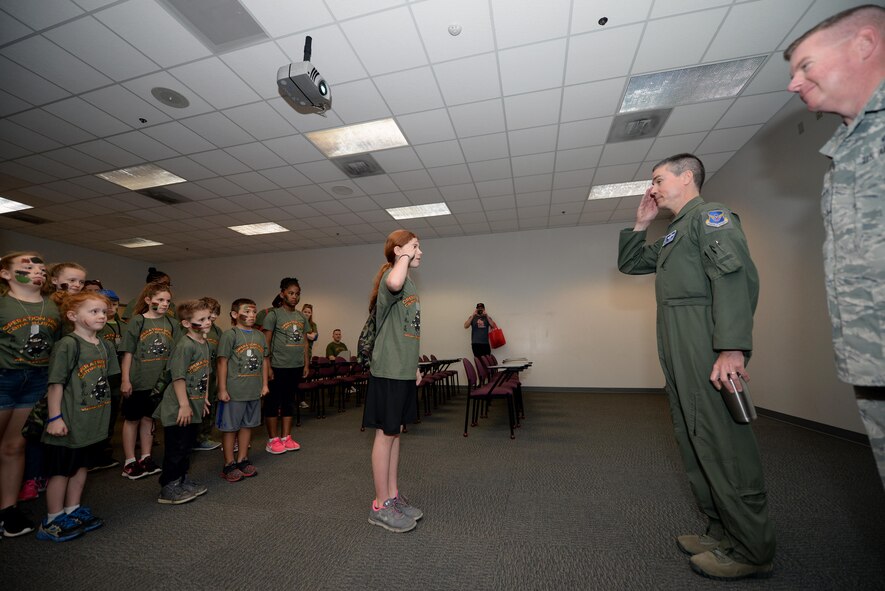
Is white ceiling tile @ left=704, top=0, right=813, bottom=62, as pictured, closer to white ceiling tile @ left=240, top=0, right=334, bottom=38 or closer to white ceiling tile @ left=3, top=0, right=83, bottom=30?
white ceiling tile @ left=240, top=0, right=334, bottom=38

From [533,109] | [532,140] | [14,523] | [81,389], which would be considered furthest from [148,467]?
[532,140]

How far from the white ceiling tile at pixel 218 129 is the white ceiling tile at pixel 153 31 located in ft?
2.25

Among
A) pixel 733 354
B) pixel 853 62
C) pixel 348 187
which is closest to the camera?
pixel 853 62

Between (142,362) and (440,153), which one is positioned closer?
(142,362)

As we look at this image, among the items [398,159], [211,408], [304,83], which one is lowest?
[211,408]

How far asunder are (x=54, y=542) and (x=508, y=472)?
2.67 metres

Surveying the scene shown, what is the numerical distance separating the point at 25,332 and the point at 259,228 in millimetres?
5470

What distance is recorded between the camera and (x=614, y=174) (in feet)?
15.7

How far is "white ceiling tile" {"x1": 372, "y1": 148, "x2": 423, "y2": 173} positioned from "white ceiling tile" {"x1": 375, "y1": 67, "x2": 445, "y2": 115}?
2.37 ft

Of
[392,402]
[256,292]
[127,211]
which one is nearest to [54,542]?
[392,402]

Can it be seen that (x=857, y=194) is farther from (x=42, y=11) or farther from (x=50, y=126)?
(x=50, y=126)

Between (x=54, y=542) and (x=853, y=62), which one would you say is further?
(x=54, y=542)

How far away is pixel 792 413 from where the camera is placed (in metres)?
3.51

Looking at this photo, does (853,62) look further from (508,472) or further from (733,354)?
(508,472)
